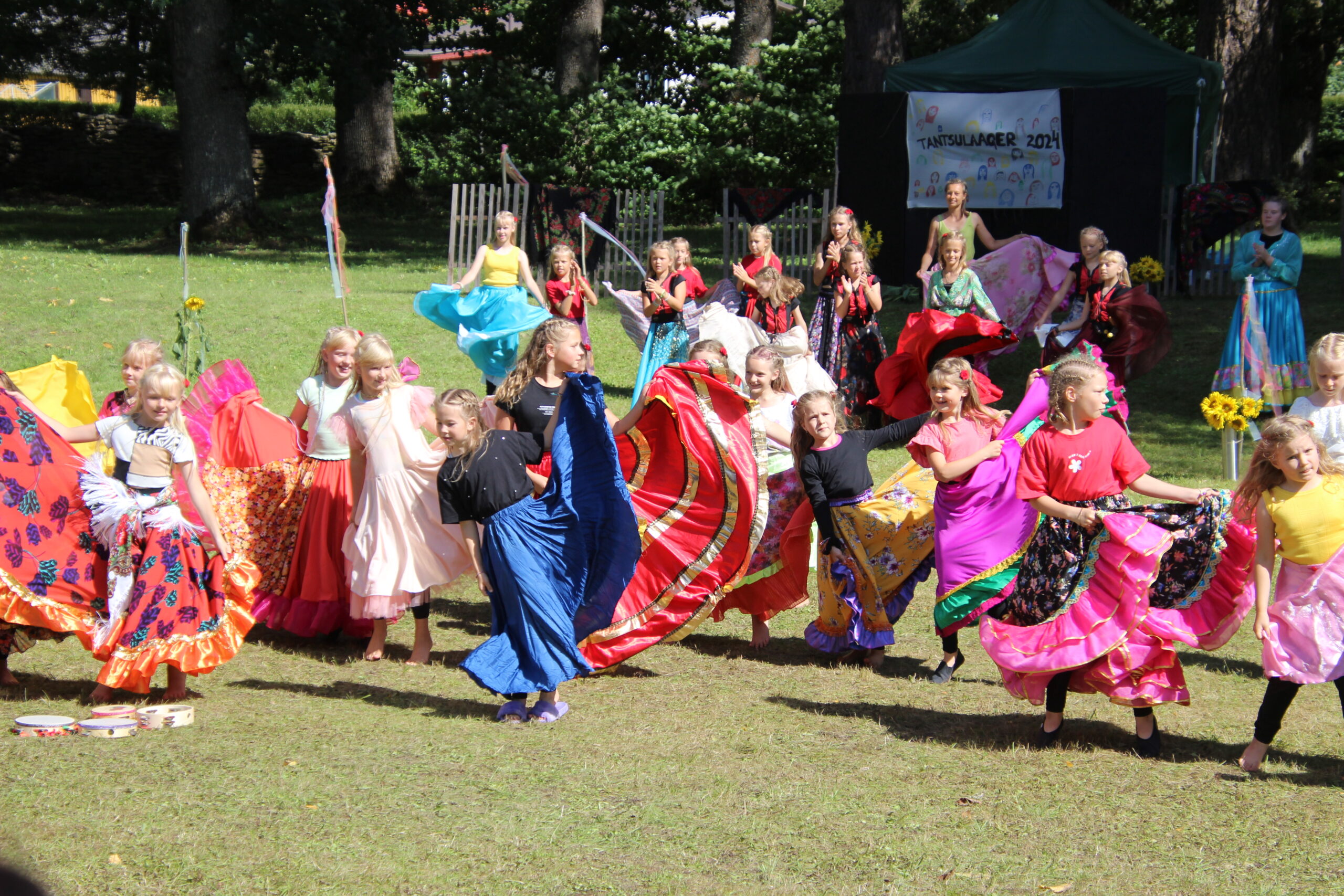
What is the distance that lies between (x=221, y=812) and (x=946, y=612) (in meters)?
3.27

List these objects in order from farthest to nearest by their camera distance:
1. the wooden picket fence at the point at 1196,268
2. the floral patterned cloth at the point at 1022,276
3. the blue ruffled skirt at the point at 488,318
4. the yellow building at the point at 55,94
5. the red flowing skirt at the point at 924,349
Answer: the yellow building at the point at 55,94 → the wooden picket fence at the point at 1196,268 → the floral patterned cloth at the point at 1022,276 → the blue ruffled skirt at the point at 488,318 → the red flowing skirt at the point at 924,349

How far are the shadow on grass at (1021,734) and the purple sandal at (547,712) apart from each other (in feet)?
3.41

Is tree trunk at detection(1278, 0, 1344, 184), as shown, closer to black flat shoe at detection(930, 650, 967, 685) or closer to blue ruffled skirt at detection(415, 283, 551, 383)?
blue ruffled skirt at detection(415, 283, 551, 383)

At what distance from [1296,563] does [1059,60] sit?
13.0m

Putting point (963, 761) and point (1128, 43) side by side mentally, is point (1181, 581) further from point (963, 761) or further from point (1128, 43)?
point (1128, 43)

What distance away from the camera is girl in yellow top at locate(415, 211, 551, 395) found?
10805mm

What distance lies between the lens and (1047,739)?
5.31 m

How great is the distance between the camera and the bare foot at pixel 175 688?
575 cm

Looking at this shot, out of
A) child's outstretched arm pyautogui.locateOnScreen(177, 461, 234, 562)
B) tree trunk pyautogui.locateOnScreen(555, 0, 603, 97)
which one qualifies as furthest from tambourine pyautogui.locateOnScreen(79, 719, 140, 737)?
tree trunk pyautogui.locateOnScreen(555, 0, 603, 97)

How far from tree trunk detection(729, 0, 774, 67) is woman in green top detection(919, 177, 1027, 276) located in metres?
14.9

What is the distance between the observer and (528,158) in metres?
25.0

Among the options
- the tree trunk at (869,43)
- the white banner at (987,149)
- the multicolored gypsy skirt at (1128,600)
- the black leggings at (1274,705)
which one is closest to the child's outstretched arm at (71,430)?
the multicolored gypsy skirt at (1128,600)

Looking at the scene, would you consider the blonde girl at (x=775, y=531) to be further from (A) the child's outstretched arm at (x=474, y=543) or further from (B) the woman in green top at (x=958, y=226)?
(B) the woman in green top at (x=958, y=226)

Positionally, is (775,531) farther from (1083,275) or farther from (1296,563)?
(1083,275)
